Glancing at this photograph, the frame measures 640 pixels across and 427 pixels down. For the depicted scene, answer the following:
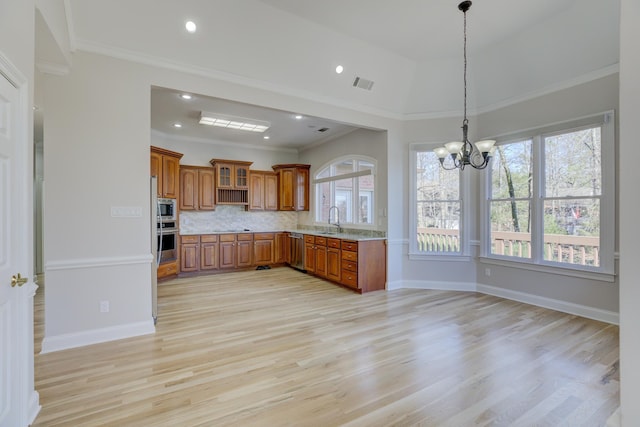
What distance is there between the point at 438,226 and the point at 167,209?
5.00 metres

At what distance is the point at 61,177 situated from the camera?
9.67ft

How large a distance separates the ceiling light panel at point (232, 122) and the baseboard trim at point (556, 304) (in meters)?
4.76

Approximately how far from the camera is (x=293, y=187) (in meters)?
7.51

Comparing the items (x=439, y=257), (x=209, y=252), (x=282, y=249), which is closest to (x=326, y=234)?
(x=282, y=249)

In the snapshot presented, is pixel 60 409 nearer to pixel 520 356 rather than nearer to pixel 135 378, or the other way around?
pixel 135 378

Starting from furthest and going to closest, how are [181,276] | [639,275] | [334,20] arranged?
[181,276], [334,20], [639,275]

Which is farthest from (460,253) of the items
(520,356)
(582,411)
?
(582,411)

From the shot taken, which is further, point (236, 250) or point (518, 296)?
point (236, 250)

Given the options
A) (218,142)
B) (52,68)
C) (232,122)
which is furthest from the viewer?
(218,142)

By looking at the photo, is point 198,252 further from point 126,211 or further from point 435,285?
point 435,285

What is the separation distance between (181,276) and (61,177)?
3.60m

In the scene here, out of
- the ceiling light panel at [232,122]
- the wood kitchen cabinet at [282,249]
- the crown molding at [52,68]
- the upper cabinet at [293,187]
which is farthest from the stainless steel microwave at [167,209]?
the crown molding at [52,68]

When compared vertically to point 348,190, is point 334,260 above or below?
below

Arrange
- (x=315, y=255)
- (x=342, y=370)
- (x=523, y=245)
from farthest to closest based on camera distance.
A: (x=315, y=255)
(x=523, y=245)
(x=342, y=370)
